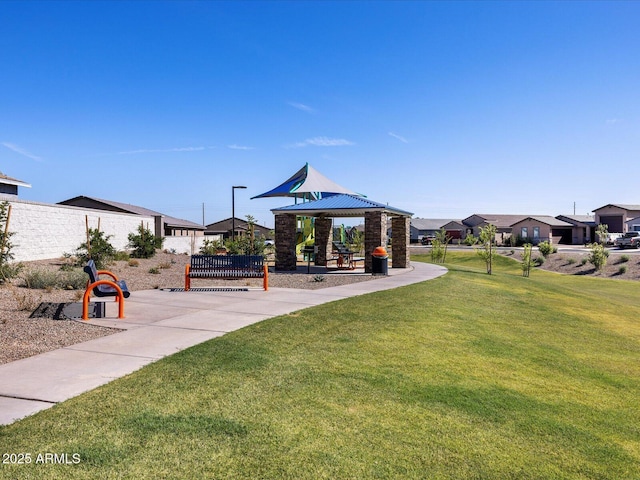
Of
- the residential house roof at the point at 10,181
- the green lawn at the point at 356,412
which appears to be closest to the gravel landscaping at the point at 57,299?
the green lawn at the point at 356,412

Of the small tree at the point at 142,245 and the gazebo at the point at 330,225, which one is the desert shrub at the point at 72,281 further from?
the small tree at the point at 142,245

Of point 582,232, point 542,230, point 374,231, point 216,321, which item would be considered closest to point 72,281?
point 216,321

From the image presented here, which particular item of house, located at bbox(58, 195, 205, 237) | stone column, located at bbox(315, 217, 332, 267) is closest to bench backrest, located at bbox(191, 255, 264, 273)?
stone column, located at bbox(315, 217, 332, 267)

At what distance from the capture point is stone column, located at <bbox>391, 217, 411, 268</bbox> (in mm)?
23953

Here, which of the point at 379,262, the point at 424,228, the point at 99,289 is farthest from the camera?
the point at 424,228

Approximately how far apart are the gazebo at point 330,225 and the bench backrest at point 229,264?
6.70 meters

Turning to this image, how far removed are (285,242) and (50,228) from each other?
11.3 m

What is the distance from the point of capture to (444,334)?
8250mm

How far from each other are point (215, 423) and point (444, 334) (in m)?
5.10

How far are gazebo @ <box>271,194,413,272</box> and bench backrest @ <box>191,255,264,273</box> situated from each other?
22.0ft

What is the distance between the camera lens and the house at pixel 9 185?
81.9ft

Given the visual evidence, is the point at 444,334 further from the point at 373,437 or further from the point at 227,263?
the point at 227,263

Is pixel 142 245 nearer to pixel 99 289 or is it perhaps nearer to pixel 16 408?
pixel 99 289

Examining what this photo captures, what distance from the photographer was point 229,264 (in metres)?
14.8
